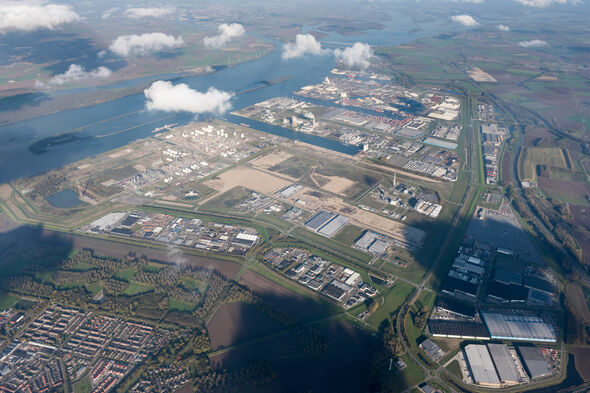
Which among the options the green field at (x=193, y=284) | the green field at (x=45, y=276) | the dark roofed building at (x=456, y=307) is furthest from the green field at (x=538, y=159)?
the green field at (x=45, y=276)

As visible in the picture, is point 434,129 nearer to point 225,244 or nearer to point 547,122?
point 547,122

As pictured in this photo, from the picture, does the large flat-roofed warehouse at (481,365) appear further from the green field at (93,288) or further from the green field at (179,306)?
the green field at (93,288)

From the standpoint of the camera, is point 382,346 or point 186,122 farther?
point 186,122

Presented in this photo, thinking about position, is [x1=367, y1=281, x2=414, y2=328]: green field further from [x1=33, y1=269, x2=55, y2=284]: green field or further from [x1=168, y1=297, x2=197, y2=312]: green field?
[x1=33, y1=269, x2=55, y2=284]: green field

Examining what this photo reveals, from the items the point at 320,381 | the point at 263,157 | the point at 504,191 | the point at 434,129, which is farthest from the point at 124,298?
the point at 434,129

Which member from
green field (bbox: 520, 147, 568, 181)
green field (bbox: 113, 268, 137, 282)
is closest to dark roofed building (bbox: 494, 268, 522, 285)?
green field (bbox: 520, 147, 568, 181)

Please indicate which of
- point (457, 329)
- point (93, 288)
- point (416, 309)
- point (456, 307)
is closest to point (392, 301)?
point (416, 309)
